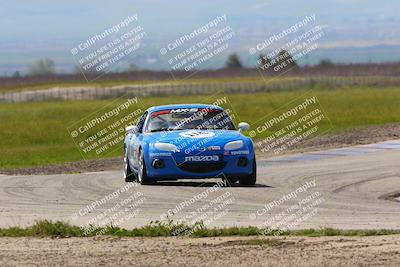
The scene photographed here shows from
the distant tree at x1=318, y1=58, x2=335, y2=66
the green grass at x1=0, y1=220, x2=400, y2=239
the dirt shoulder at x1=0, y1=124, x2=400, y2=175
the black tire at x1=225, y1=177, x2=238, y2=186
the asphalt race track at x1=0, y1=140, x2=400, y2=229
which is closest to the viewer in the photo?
the green grass at x1=0, y1=220, x2=400, y2=239

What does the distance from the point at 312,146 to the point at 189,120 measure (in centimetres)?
961

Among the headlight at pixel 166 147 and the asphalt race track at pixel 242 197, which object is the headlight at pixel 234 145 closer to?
the asphalt race track at pixel 242 197

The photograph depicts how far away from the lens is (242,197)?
56.2 ft

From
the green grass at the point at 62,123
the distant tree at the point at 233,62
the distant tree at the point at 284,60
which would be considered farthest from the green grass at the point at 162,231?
the distant tree at the point at 233,62

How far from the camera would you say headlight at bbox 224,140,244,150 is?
18891 mm

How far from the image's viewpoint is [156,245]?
11.9 meters

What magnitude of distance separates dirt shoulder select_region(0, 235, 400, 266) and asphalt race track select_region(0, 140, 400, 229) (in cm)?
157

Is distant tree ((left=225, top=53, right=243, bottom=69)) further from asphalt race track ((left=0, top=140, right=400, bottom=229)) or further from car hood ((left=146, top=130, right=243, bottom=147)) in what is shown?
car hood ((left=146, top=130, right=243, bottom=147))

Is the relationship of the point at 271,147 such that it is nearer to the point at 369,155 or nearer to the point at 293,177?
the point at 369,155

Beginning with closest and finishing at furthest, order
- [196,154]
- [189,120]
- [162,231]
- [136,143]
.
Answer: [162,231], [196,154], [189,120], [136,143]

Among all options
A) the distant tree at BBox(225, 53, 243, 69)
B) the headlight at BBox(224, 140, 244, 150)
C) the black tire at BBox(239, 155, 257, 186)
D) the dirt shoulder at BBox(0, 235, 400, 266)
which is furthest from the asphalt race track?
the distant tree at BBox(225, 53, 243, 69)

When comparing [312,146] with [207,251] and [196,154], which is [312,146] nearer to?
[196,154]

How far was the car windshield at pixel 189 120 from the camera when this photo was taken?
1980cm

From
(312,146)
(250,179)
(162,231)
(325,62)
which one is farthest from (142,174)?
(325,62)
